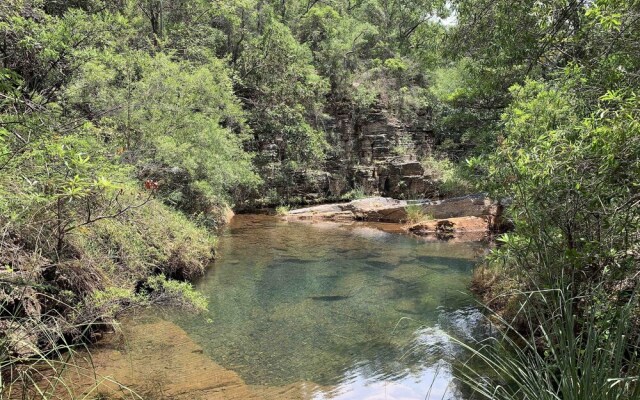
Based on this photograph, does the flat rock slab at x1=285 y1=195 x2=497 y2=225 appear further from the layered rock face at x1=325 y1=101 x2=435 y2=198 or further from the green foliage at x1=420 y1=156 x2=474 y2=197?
the layered rock face at x1=325 y1=101 x2=435 y2=198

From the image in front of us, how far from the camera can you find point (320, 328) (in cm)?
772

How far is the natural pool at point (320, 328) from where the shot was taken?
5656mm

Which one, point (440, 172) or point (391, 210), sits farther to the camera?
point (440, 172)

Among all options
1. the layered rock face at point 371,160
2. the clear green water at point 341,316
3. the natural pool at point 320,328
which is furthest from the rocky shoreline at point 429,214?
the natural pool at point 320,328

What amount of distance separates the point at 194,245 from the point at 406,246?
291 inches

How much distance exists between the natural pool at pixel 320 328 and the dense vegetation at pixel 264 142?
82 centimetres

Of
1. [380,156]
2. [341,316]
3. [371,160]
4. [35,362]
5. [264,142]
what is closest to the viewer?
[35,362]

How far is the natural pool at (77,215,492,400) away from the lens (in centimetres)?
566

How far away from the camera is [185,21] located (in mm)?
22062

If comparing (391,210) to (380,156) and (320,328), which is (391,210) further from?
(320,328)

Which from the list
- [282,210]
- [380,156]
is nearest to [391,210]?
[282,210]

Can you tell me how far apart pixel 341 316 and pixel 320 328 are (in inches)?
29.9

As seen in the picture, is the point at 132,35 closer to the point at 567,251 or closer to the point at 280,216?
the point at 280,216

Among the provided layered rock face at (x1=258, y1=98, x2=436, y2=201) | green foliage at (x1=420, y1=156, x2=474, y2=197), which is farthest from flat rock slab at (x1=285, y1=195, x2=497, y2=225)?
layered rock face at (x1=258, y1=98, x2=436, y2=201)
